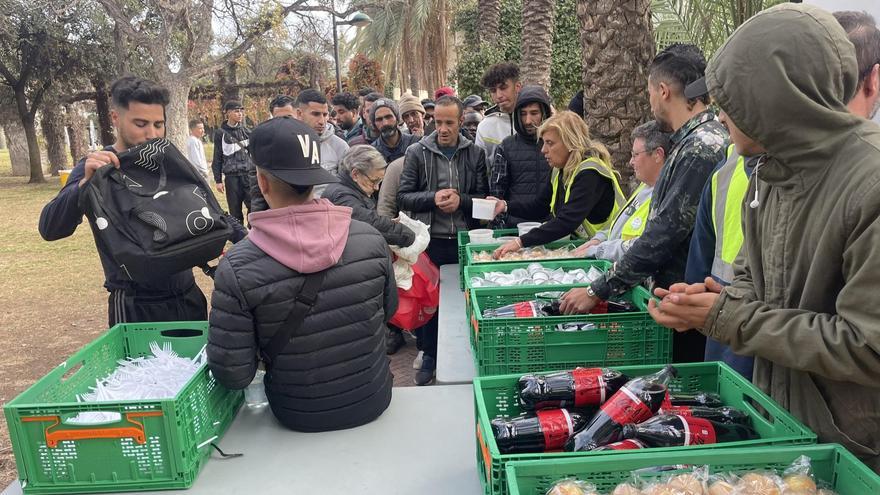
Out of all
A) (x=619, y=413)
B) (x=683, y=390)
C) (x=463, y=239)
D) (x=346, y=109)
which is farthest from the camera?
(x=346, y=109)

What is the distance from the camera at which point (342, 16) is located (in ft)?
59.6

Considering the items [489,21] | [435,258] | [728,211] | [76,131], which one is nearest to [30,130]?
[76,131]

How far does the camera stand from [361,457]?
2.11m

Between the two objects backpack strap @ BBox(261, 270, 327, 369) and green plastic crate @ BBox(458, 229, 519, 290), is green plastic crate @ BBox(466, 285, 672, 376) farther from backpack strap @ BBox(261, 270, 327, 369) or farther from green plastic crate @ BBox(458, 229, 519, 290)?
green plastic crate @ BBox(458, 229, 519, 290)

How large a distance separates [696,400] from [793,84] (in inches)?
35.8

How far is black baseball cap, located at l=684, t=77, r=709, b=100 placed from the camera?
8.12 ft

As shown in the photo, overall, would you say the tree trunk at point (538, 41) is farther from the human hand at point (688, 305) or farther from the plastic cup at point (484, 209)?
the human hand at point (688, 305)

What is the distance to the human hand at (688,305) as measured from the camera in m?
1.60

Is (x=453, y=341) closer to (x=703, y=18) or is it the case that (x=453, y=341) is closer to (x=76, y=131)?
(x=703, y=18)

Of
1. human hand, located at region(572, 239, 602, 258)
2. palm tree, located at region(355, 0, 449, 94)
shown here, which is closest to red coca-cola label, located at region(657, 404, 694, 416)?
human hand, located at region(572, 239, 602, 258)

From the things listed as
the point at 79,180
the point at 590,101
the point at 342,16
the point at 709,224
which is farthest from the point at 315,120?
the point at 342,16

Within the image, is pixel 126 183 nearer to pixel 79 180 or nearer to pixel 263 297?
pixel 79 180

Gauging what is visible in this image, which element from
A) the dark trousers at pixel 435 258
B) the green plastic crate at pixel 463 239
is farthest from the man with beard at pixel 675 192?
the dark trousers at pixel 435 258

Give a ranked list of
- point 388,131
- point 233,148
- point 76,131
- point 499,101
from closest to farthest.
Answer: point 499,101 < point 388,131 < point 233,148 < point 76,131
